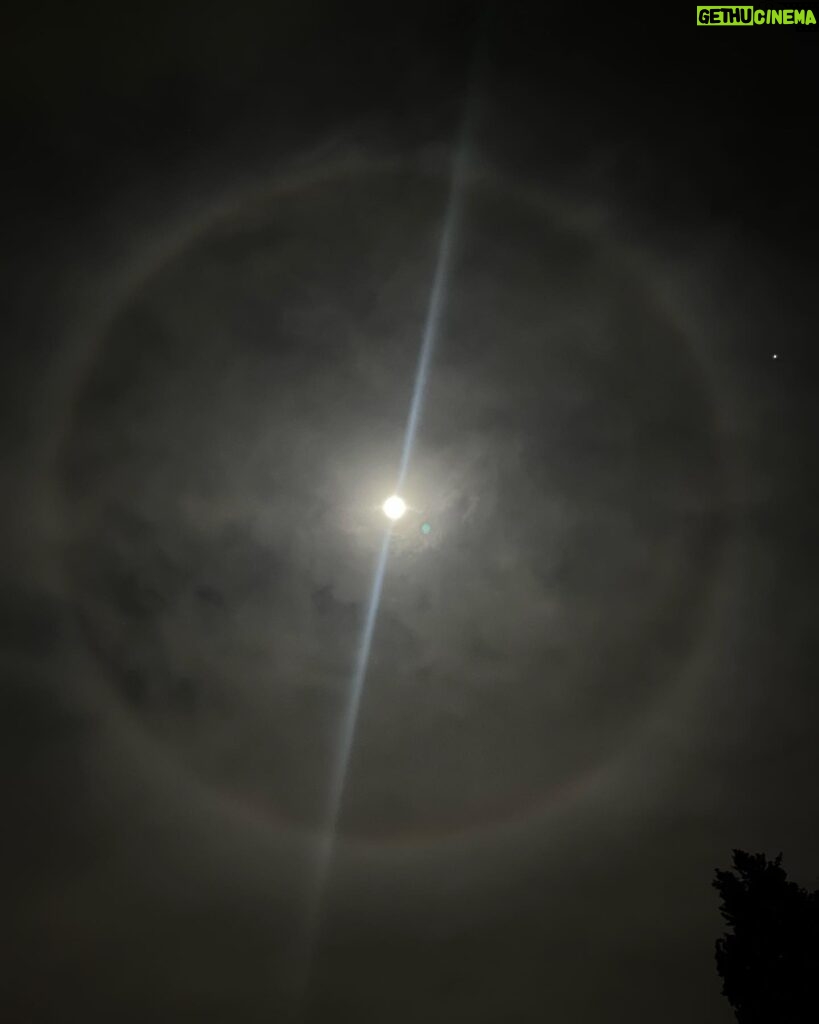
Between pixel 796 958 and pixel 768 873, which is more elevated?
pixel 768 873

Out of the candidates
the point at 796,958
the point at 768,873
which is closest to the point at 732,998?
the point at 796,958

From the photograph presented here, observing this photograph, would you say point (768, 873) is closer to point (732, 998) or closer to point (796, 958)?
point (796, 958)

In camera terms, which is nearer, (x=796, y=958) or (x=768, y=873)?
(x=796, y=958)

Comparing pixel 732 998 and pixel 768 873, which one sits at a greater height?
pixel 768 873
